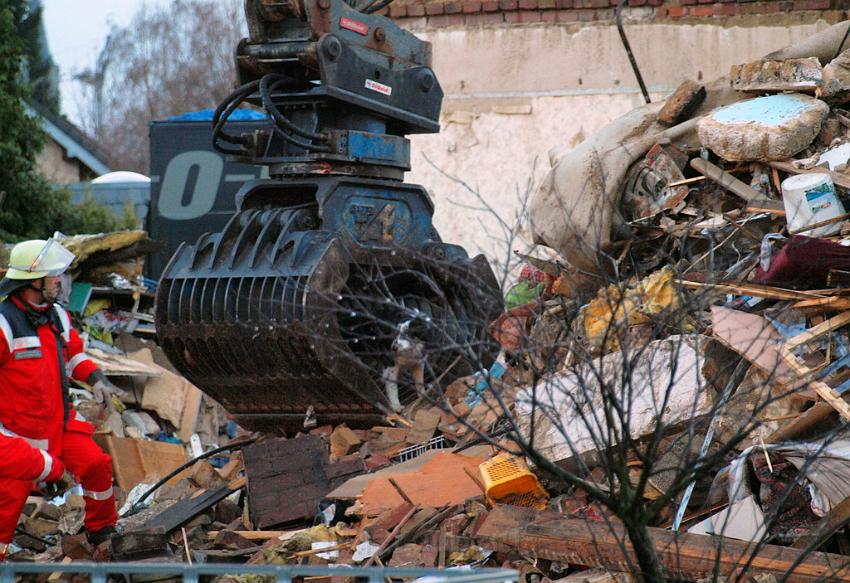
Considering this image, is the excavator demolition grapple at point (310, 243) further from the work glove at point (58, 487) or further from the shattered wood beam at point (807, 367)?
the shattered wood beam at point (807, 367)

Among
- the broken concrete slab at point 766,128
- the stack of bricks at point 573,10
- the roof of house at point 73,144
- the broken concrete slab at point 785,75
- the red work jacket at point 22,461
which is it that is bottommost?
the roof of house at point 73,144

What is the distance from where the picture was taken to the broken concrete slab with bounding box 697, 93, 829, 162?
8102 millimetres

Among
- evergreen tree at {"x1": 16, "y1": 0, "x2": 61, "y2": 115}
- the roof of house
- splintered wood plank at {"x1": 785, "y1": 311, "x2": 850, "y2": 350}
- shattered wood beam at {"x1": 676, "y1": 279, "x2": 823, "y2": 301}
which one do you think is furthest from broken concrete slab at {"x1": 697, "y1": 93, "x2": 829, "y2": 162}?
the roof of house

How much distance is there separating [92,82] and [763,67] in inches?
1638

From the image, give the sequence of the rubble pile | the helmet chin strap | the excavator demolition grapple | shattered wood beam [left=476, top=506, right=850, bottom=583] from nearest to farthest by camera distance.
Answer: shattered wood beam [left=476, top=506, right=850, bottom=583], the rubble pile, the helmet chin strap, the excavator demolition grapple

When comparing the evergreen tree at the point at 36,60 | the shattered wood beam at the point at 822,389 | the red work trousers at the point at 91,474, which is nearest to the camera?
the shattered wood beam at the point at 822,389

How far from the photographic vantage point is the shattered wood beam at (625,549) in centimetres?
537

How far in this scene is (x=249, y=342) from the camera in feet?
26.7

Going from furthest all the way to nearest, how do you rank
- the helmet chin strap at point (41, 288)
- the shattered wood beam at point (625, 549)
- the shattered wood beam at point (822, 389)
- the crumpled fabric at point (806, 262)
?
the helmet chin strap at point (41, 288) < the crumpled fabric at point (806, 262) < the shattered wood beam at point (822, 389) < the shattered wood beam at point (625, 549)

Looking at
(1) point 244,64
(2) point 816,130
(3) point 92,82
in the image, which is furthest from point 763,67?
(3) point 92,82

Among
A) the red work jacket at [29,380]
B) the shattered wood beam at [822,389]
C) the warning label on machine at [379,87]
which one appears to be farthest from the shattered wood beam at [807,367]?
the red work jacket at [29,380]

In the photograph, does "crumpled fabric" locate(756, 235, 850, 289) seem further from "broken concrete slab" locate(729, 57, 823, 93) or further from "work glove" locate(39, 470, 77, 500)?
"work glove" locate(39, 470, 77, 500)

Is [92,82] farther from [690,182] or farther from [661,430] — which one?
[661,430]

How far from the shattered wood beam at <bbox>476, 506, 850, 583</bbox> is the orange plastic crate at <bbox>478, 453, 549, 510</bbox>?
19 centimetres
